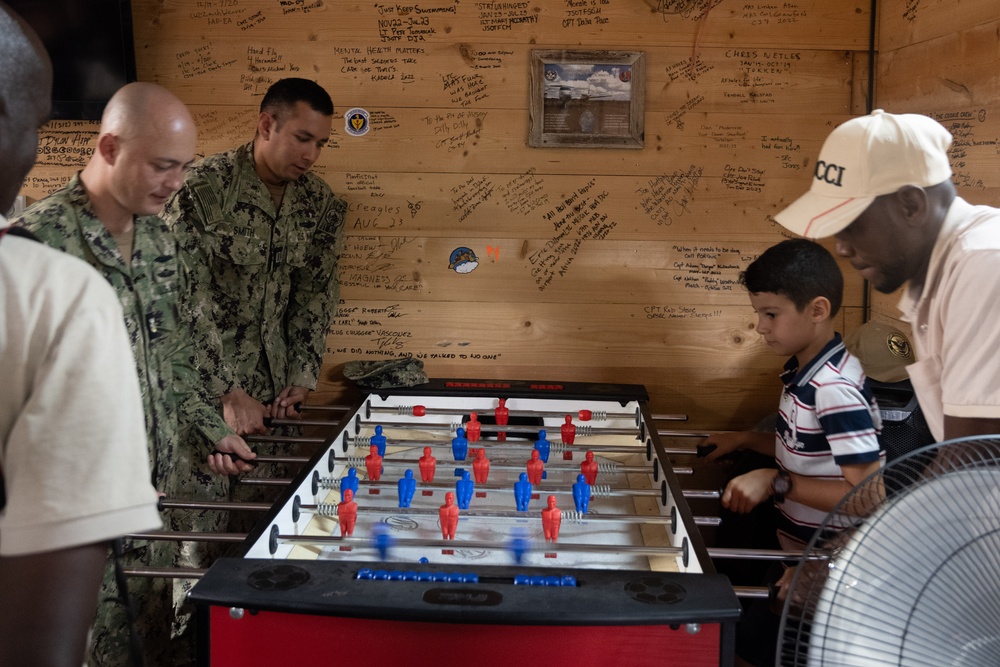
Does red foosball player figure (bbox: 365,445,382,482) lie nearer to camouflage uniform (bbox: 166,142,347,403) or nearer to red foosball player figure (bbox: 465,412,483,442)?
red foosball player figure (bbox: 465,412,483,442)

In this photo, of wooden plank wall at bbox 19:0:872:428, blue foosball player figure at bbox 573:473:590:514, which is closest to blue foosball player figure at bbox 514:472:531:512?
blue foosball player figure at bbox 573:473:590:514

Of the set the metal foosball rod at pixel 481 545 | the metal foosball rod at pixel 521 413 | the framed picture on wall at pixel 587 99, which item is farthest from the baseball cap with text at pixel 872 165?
the framed picture on wall at pixel 587 99

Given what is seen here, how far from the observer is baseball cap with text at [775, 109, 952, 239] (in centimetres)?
158

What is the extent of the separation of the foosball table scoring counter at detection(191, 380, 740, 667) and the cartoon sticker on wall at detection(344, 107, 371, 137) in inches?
43.1

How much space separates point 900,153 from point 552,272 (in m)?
1.88

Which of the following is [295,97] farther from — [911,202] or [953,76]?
[953,76]

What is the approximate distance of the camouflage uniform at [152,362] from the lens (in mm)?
2070

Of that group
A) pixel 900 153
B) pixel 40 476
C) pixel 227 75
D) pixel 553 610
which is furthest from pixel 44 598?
pixel 227 75

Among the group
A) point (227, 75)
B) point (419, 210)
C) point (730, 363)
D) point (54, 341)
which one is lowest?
point (730, 363)

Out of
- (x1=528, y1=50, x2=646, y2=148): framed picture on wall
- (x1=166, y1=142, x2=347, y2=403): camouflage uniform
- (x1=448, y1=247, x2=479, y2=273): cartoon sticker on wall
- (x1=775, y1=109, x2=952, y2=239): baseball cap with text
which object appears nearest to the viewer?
(x1=775, y1=109, x2=952, y2=239): baseball cap with text

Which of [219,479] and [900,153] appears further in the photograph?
[219,479]

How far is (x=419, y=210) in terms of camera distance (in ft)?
11.0

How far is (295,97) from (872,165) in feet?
6.10

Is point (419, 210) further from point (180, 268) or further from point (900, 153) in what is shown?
point (900, 153)
